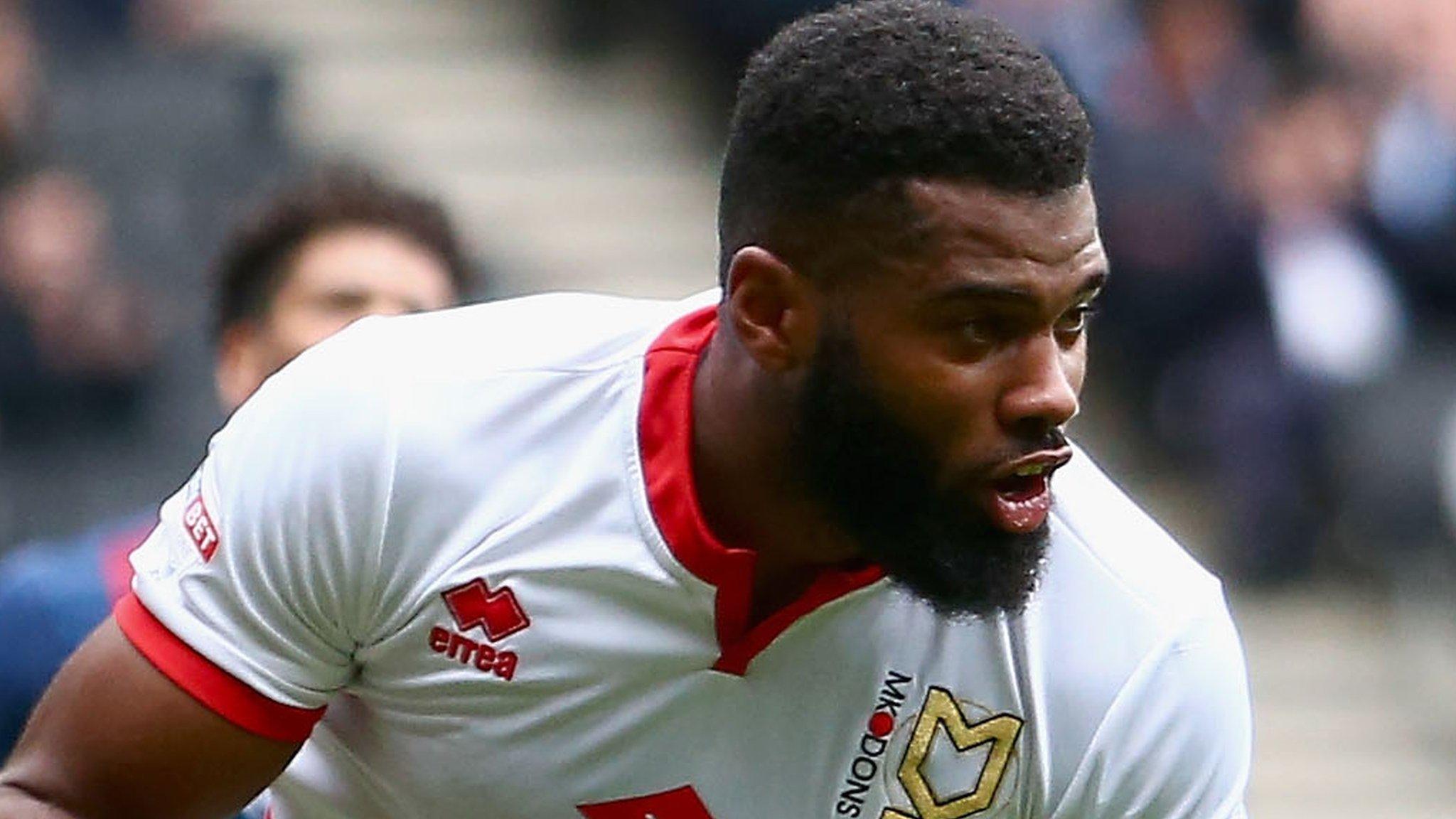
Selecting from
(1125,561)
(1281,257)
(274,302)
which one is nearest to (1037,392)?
(1125,561)

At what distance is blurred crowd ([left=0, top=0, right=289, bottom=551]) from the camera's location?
761cm

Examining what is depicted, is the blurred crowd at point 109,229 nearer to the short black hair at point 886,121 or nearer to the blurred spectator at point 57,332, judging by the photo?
the blurred spectator at point 57,332

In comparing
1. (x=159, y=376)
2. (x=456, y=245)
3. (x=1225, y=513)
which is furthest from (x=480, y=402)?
(x=1225, y=513)

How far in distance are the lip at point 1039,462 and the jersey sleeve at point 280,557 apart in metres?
0.62

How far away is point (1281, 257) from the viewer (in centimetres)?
834

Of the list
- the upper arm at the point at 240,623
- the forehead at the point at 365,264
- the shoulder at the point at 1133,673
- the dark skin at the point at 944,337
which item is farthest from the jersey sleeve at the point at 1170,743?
the forehead at the point at 365,264

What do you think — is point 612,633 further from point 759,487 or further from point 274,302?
point 274,302

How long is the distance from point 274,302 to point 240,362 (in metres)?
0.12

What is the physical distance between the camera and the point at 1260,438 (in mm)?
8086

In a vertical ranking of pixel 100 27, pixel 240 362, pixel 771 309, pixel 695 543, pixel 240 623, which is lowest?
pixel 100 27

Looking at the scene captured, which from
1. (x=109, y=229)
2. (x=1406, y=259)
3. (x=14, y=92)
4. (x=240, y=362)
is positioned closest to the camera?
(x=240, y=362)

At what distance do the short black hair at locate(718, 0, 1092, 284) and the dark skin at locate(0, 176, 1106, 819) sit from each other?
32mm

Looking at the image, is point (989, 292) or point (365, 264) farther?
point (365, 264)

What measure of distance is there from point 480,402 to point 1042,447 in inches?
23.9
